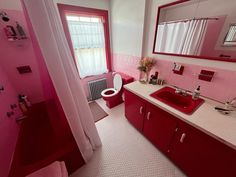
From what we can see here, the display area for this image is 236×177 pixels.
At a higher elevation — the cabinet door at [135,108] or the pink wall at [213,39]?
the pink wall at [213,39]

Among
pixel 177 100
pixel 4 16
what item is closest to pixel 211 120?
pixel 177 100

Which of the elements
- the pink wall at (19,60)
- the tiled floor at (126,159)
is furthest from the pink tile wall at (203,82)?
the pink wall at (19,60)

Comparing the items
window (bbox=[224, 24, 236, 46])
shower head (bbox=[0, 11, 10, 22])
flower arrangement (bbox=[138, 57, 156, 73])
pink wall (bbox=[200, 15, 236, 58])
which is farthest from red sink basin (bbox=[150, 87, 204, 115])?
shower head (bbox=[0, 11, 10, 22])

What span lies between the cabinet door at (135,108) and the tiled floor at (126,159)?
0.26m

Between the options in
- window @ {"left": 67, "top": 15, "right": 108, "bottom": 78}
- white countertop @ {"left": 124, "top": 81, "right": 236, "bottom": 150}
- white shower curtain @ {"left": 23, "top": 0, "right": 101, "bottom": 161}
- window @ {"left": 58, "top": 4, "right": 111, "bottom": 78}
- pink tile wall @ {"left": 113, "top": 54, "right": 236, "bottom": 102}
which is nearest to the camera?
white shower curtain @ {"left": 23, "top": 0, "right": 101, "bottom": 161}

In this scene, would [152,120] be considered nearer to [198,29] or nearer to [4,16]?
[198,29]

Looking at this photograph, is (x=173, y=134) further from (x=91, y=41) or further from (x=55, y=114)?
(x=91, y=41)

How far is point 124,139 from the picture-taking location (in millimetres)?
1693

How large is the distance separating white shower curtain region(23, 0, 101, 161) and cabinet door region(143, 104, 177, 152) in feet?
2.71

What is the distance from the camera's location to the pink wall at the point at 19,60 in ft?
4.90

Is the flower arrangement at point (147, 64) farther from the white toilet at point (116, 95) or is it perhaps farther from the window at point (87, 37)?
the window at point (87, 37)

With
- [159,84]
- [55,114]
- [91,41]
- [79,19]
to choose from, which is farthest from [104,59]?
[55,114]

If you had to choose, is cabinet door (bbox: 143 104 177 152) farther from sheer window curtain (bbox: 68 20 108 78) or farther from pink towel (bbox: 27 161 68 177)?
sheer window curtain (bbox: 68 20 108 78)

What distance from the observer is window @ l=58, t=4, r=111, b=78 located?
1963 millimetres
